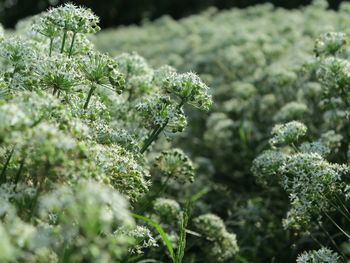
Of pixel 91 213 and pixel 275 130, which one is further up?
pixel 275 130

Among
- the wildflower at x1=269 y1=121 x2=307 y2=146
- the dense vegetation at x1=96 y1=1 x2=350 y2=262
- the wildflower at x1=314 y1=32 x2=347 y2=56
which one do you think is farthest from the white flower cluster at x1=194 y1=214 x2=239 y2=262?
the wildflower at x1=314 y1=32 x2=347 y2=56

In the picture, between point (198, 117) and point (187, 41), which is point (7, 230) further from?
point (187, 41)

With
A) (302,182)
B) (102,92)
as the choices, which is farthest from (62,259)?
(102,92)

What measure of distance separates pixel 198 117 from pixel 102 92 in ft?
17.2

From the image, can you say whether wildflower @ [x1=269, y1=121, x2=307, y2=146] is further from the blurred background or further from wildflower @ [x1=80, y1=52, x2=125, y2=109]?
the blurred background

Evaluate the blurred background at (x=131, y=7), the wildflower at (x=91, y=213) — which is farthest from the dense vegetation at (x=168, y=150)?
the blurred background at (x=131, y=7)

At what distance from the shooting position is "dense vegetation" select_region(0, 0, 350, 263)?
3.04 meters

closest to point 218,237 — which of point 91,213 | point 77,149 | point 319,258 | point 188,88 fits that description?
point 319,258

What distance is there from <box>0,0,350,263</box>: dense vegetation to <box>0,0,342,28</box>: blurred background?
1477cm

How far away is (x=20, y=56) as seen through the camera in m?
4.44

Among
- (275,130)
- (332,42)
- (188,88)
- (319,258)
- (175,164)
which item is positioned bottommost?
(319,258)

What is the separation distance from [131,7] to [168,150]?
25.2 meters

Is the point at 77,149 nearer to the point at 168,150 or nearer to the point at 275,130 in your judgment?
the point at 168,150

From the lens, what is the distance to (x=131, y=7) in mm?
30031
